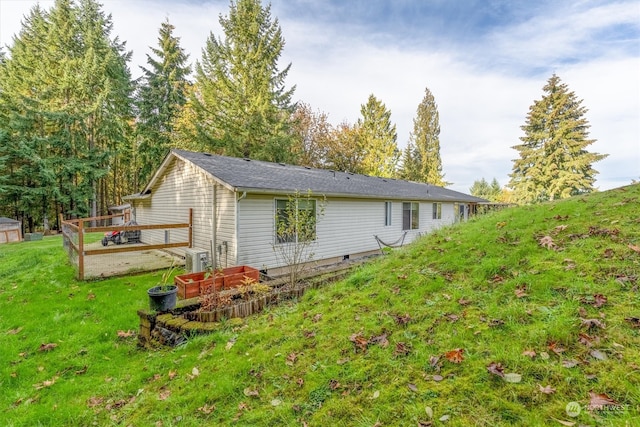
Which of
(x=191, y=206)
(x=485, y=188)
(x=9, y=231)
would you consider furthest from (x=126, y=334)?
(x=485, y=188)

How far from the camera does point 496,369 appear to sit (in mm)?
2170

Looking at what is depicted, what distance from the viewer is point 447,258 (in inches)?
187

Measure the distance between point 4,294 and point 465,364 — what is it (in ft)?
30.4

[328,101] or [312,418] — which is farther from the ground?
[328,101]

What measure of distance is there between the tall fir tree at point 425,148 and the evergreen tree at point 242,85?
54.2 feet

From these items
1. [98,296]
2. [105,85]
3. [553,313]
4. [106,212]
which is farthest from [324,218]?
[106,212]

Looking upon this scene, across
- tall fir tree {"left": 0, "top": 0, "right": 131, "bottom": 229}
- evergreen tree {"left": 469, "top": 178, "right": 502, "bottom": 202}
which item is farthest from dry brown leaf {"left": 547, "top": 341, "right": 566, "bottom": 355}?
evergreen tree {"left": 469, "top": 178, "right": 502, "bottom": 202}

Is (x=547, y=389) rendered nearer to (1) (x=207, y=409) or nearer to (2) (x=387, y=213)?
(1) (x=207, y=409)

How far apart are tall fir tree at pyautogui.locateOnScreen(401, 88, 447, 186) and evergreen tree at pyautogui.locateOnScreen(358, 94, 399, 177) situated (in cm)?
253

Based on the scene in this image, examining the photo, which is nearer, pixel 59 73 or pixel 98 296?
pixel 98 296

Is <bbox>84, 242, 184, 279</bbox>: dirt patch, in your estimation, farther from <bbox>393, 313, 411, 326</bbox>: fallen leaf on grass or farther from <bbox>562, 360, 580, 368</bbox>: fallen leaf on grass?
<bbox>562, 360, 580, 368</bbox>: fallen leaf on grass

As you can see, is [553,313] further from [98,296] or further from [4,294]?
[4,294]

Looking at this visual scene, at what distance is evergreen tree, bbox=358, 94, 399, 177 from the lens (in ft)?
92.5

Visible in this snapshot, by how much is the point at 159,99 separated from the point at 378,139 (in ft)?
65.7
